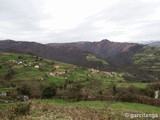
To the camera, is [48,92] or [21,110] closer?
[21,110]

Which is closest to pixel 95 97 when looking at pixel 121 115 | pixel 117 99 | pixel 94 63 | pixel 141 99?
pixel 117 99

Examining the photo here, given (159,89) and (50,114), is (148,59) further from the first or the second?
(50,114)

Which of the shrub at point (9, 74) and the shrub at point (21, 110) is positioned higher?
the shrub at point (21, 110)

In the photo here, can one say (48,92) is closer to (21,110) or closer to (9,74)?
(21,110)

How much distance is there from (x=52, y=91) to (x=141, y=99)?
12.2 metres

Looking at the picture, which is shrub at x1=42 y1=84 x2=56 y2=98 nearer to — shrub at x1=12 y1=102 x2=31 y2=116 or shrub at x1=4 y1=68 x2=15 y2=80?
shrub at x1=12 y1=102 x2=31 y2=116

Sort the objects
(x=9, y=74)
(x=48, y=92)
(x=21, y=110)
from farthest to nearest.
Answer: (x=9, y=74)
(x=48, y=92)
(x=21, y=110)

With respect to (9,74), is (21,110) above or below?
above

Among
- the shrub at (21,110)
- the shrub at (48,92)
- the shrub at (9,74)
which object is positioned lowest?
the shrub at (9,74)

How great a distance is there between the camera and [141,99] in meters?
38.6

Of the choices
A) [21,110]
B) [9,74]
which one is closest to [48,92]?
[21,110]

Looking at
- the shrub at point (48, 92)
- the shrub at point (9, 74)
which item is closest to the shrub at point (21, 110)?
the shrub at point (48, 92)

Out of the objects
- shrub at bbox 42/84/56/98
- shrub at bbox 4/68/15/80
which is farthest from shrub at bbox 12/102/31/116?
shrub at bbox 4/68/15/80

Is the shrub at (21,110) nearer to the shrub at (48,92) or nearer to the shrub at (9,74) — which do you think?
the shrub at (48,92)
